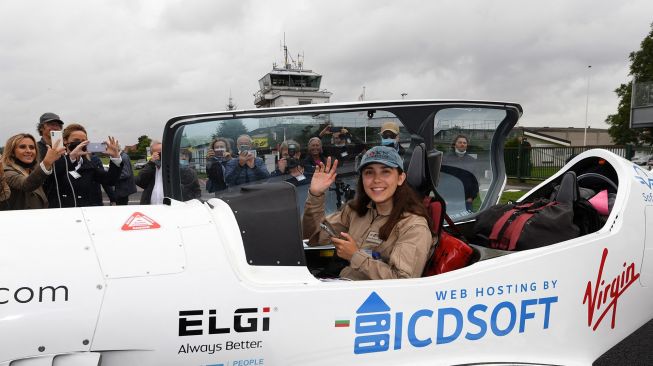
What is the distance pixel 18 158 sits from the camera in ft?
11.6

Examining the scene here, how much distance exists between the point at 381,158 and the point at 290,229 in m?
0.66

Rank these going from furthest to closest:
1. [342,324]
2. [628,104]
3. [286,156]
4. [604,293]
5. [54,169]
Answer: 1. [628,104]
2. [54,169]
3. [286,156]
4. [604,293]
5. [342,324]

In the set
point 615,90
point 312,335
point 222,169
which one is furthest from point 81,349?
point 615,90

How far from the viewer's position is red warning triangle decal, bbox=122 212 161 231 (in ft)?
5.17

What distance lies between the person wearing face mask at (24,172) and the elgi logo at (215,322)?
2.51m

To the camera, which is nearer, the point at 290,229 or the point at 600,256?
the point at 290,229

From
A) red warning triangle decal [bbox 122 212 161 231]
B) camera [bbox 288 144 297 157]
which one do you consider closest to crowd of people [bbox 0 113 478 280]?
camera [bbox 288 144 297 157]

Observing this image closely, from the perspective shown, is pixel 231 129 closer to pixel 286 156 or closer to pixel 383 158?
pixel 286 156

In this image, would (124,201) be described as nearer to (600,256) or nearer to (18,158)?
(18,158)

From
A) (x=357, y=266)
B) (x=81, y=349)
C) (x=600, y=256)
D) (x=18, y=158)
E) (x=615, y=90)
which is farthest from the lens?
(x=615, y=90)

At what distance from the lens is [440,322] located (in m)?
1.71

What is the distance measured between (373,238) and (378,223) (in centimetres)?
9

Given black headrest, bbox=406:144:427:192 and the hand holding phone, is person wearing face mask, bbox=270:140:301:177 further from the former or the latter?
black headrest, bbox=406:144:427:192

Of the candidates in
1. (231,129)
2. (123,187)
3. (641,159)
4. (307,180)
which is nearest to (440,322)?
(307,180)
